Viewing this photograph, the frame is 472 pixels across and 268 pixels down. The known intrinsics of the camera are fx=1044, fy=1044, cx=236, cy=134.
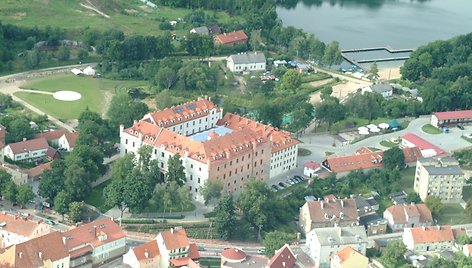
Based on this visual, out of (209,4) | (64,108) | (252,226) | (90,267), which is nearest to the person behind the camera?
(90,267)

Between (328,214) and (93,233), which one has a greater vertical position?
(93,233)

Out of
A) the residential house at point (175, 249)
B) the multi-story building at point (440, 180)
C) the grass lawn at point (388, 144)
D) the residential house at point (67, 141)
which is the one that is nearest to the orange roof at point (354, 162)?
the multi-story building at point (440, 180)

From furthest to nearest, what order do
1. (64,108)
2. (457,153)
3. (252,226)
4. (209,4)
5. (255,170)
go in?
(209,4) < (64,108) < (457,153) < (255,170) < (252,226)

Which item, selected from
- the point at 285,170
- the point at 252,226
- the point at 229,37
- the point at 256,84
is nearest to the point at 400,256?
the point at 252,226

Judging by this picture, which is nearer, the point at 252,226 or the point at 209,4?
the point at 252,226

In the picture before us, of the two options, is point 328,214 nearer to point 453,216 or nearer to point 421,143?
point 453,216

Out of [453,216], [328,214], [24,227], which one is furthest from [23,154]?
[453,216]

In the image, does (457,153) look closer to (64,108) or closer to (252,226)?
(252,226)
